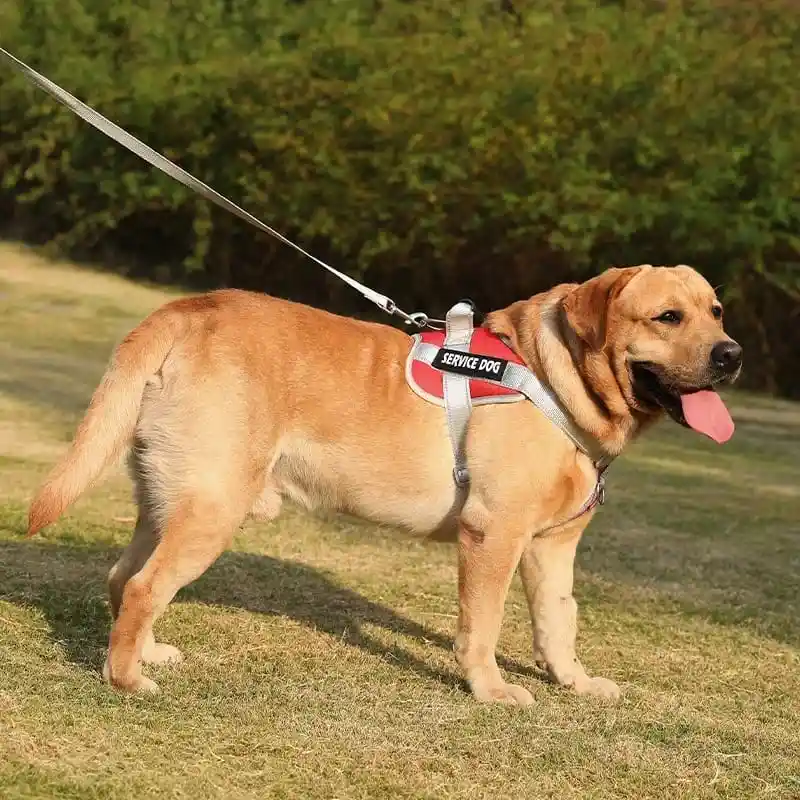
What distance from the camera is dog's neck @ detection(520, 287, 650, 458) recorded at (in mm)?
4785

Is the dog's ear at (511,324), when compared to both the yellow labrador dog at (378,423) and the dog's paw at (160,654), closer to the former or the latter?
the yellow labrador dog at (378,423)

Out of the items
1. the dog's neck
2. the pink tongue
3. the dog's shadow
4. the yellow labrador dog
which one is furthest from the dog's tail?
the pink tongue

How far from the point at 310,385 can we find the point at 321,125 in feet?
35.3

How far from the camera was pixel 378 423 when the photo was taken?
479 centimetres

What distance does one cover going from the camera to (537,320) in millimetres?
4953

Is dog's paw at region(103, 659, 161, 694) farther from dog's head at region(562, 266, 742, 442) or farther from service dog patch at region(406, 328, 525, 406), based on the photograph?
dog's head at region(562, 266, 742, 442)

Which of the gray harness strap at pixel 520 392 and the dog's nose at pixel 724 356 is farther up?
the dog's nose at pixel 724 356

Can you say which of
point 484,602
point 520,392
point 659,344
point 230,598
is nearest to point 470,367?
point 520,392

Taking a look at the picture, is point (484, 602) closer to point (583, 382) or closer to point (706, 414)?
point (583, 382)

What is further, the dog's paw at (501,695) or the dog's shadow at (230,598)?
the dog's shadow at (230,598)

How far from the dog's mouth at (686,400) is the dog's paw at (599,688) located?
95 centimetres

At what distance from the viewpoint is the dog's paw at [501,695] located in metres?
4.71

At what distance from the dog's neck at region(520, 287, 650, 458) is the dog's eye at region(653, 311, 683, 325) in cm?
22

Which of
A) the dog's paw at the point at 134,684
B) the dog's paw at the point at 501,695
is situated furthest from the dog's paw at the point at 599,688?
the dog's paw at the point at 134,684
